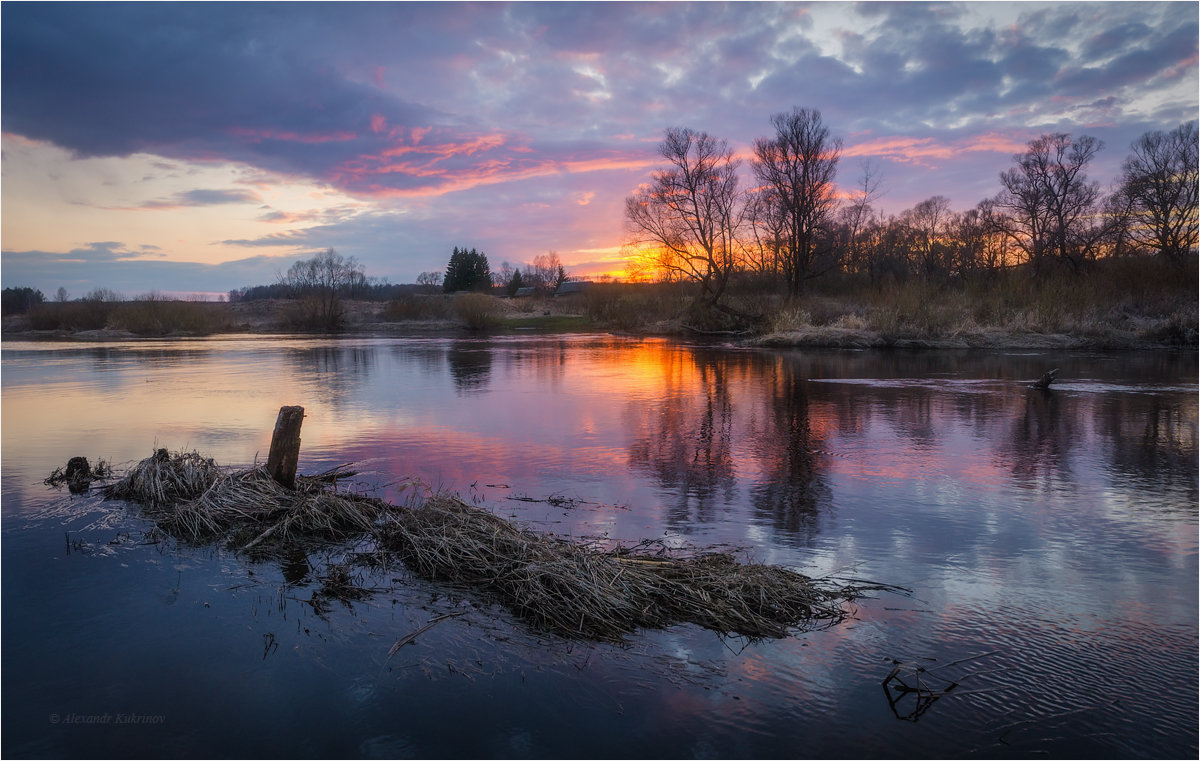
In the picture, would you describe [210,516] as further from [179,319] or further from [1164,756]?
[179,319]

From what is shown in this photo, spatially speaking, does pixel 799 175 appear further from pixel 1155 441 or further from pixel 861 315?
pixel 1155 441

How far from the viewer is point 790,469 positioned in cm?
Result: 977

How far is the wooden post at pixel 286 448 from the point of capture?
8.22 metres

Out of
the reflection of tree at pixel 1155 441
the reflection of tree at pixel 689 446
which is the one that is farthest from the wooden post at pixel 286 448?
the reflection of tree at pixel 1155 441

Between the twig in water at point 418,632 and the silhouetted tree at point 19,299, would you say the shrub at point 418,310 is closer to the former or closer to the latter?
the silhouetted tree at point 19,299

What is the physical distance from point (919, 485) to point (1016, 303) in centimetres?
2909

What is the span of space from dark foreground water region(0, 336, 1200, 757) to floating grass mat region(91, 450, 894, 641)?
23cm

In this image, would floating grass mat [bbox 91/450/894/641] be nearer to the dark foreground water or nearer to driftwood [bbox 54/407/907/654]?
→ driftwood [bbox 54/407/907/654]

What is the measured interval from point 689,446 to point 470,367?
15.9 metres

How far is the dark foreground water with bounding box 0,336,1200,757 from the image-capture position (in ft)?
13.4

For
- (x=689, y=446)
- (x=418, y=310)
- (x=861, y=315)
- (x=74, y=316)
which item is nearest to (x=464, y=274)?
(x=418, y=310)

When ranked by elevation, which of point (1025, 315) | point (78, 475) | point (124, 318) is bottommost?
point (78, 475)

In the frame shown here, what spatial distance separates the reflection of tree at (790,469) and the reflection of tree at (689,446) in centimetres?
50

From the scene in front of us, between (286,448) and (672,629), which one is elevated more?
(286,448)
